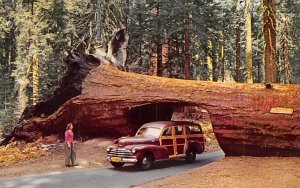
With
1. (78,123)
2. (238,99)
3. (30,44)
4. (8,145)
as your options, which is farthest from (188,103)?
(30,44)

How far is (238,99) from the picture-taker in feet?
40.9

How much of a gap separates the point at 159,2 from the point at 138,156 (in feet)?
75.4

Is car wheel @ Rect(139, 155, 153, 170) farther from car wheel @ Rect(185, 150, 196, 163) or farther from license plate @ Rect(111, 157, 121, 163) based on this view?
car wheel @ Rect(185, 150, 196, 163)

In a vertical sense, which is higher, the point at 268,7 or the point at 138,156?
the point at 268,7

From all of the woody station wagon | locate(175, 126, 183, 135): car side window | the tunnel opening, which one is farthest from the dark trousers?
locate(175, 126, 183, 135): car side window

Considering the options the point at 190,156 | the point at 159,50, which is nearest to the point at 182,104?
the point at 190,156

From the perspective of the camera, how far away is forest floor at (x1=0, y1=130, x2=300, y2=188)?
376 inches

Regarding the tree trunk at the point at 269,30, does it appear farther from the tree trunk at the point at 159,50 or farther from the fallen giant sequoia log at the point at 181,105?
the tree trunk at the point at 159,50

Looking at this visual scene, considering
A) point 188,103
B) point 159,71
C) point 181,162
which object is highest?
point 159,71

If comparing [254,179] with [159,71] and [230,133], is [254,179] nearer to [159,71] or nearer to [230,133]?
[230,133]

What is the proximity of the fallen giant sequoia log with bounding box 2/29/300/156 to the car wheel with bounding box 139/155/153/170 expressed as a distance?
238 centimetres

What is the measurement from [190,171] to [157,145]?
82.7 inches

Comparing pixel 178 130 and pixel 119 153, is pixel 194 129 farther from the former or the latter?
pixel 119 153

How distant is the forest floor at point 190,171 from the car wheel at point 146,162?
1.85 m
